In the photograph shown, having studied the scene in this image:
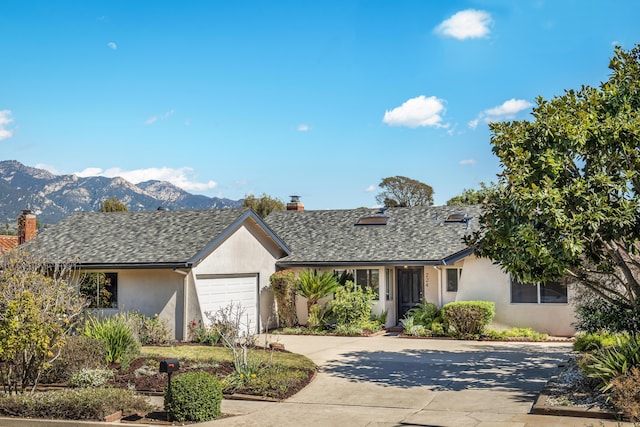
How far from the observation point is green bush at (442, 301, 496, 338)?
22922 millimetres

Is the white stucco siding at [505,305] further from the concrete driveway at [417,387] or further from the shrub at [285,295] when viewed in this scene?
the shrub at [285,295]

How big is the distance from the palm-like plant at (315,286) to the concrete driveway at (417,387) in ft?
12.1

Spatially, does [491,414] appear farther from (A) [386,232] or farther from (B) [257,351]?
(A) [386,232]

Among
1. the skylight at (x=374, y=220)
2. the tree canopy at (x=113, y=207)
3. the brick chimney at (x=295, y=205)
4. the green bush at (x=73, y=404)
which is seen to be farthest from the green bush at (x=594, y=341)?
the tree canopy at (x=113, y=207)

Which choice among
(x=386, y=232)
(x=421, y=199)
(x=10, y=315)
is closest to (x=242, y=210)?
(x=386, y=232)

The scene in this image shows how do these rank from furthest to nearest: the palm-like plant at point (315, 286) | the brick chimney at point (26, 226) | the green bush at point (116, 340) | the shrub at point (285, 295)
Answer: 1. the brick chimney at point (26, 226)
2. the shrub at point (285, 295)
3. the palm-like plant at point (315, 286)
4. the green bush at point (116, 340)

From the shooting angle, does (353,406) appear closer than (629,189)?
Yes

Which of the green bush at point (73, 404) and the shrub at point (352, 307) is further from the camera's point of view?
the shrub at point (352, 307)

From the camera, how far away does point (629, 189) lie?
14.6m

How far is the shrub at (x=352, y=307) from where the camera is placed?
82.3 feet

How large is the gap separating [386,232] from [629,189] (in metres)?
15.1

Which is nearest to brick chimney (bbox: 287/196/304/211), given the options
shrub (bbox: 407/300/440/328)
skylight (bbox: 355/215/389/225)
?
skylight (bbox: 355/215/389/225)

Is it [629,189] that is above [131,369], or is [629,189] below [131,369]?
above

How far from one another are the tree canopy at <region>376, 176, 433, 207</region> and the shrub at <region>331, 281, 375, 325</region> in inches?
2240
